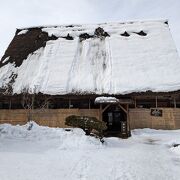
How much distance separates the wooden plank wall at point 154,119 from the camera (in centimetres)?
2162

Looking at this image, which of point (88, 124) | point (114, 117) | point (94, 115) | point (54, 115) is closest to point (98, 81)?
point (94, 115)

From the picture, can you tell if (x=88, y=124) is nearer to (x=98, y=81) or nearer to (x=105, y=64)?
(x=98, y=81)

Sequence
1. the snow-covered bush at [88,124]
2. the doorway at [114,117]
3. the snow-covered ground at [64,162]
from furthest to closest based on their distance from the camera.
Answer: the doorway at [114,117]
the snow-covered bush at [88,124]
the snow-covered ground at [64,162]

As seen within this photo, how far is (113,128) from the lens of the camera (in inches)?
910

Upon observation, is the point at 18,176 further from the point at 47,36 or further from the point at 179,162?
the point at 47,36

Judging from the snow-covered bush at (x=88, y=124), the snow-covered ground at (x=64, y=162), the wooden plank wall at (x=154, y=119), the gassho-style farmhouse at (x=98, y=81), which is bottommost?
the snow-covered ground at (x=64, y=162)

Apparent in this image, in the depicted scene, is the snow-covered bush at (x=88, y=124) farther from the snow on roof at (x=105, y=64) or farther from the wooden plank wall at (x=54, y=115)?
the wooden plank wall at (x=54, y=115)

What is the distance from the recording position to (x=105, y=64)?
25469 millimetres

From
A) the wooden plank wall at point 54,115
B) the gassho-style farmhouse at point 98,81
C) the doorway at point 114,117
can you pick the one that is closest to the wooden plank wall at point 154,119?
the gassho-style farmhouse at point 98,81

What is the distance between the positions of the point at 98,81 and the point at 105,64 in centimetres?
288

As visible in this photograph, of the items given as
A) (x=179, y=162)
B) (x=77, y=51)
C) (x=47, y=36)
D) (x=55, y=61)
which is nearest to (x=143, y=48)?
(x=77, y=51)

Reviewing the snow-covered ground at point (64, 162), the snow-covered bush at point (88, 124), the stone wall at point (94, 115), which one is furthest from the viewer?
the stone wall at point (94, 115)

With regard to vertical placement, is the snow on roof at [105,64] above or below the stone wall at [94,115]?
above

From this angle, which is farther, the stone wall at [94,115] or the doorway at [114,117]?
the doorway at [114,117]
